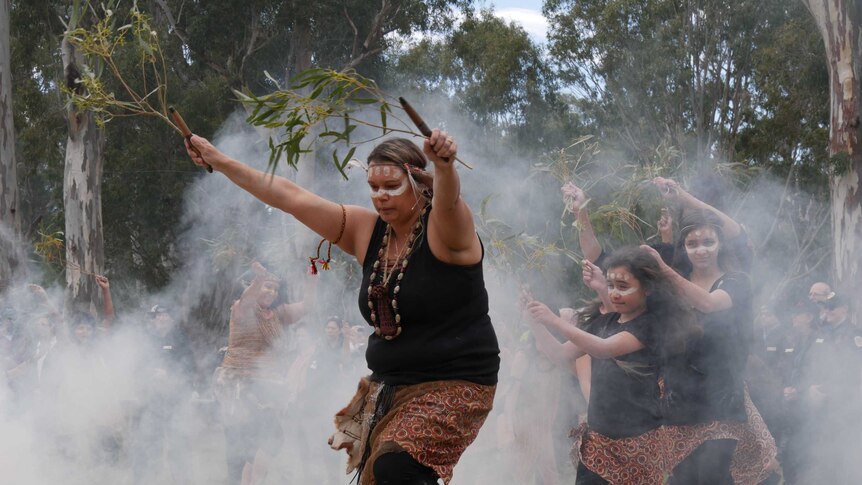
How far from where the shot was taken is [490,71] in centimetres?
2183

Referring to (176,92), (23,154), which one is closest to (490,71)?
(176,92)

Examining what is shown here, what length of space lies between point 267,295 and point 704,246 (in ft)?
12.0

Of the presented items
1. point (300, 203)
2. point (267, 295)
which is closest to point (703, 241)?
point (300, 203)

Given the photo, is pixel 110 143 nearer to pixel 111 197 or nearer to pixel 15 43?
pixel 111 197

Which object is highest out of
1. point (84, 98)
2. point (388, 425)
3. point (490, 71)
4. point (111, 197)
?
point (490, 71)

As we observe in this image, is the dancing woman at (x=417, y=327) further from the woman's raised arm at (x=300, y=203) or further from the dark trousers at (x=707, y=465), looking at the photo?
the dark trousers at (x=707, y=465)

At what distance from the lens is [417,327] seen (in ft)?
11.9

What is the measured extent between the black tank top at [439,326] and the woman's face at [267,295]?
4443mm

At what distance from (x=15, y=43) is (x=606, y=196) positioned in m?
13.8

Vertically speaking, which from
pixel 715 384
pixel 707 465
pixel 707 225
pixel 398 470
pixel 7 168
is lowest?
pixel 707 465

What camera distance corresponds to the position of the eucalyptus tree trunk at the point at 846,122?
1275cm

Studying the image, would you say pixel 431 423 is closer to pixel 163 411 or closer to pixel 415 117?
pixel 415 117

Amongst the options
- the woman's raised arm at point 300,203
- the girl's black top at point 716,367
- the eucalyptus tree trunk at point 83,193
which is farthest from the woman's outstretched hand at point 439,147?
the eucalyptus tree trunk at point 83,193

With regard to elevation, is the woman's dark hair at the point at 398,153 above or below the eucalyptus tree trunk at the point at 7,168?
below
